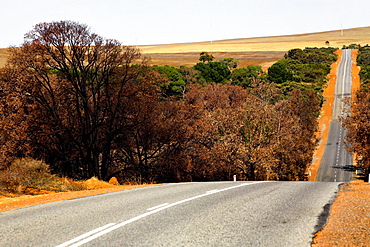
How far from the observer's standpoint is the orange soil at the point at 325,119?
62.8m

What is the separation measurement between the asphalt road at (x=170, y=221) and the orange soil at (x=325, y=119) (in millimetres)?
50290

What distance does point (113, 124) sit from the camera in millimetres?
33031

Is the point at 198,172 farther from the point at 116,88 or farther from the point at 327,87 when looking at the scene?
the point at 327,87

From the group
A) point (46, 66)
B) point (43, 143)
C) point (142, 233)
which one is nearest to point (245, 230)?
point (142, 233)

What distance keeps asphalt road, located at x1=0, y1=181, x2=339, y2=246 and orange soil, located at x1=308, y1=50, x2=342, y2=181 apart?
50290mm

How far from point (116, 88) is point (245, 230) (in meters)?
27.6

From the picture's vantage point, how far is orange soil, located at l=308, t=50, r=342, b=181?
6283 centimetres

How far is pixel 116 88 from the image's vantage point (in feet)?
107

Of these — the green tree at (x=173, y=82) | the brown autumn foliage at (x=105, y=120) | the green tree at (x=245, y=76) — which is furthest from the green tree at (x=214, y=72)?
the brown autumn foliage at (x=105, y=120)

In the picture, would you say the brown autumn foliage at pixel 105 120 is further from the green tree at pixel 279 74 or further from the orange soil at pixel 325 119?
the green tree at pixel 279 74

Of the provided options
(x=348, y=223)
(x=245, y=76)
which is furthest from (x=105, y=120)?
(x=245, y=76)

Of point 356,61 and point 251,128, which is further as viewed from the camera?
point 356,61

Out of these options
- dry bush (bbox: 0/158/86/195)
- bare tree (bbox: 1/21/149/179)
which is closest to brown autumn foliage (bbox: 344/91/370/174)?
bare tree (bbox: 1/21/149/179)

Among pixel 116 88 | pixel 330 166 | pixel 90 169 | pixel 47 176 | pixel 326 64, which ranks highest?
pixel 326 64
